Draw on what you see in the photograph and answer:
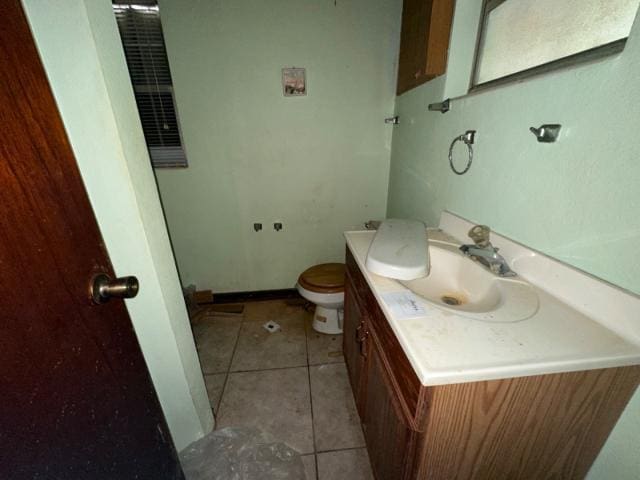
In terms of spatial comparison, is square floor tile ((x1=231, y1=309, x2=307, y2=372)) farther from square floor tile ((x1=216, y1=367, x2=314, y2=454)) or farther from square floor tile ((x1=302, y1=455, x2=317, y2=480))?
square floor tile ((x1=302, y1=455, x2=317, y2=480))

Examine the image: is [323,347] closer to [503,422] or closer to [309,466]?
[309,466]

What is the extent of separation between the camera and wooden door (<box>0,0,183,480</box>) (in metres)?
0.35

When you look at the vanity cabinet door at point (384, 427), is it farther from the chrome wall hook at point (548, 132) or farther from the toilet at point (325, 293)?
the chrome wall hook at point (548, 132)

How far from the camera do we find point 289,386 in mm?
1414

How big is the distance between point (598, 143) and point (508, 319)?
0.48 m

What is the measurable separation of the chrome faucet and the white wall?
1.08m

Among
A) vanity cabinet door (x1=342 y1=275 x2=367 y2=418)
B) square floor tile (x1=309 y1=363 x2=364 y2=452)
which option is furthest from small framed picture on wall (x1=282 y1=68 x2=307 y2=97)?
square floor tile (x1=309 y1=363 x2=364 y2=452)

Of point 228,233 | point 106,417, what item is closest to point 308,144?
point 228,233

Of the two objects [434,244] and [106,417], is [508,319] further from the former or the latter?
[106,417]

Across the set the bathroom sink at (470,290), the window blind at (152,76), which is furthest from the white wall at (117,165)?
the window blind at (152,76)

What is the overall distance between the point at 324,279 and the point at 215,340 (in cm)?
90

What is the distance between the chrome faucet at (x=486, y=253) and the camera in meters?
0.80

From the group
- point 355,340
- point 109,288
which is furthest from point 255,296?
point 109,288

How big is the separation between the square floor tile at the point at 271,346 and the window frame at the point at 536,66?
1.67 metres
